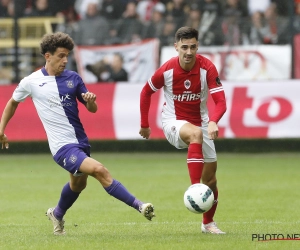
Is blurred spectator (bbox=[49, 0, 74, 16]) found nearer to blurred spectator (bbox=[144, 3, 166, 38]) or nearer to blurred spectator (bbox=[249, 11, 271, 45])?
blurred spectator (bbox=[144, 3, 166, 38])

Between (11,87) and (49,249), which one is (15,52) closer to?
(11,87)

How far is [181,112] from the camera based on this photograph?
27.4 ft

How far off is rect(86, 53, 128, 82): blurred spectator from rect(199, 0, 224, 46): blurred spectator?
1886mm

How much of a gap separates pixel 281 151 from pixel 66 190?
11820 mm

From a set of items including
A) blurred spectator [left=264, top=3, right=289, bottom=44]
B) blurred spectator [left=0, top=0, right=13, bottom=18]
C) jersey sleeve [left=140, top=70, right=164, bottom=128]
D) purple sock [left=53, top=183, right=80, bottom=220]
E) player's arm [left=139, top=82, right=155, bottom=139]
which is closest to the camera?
purple sock [left=53, top=183, right=80, bottom=220]


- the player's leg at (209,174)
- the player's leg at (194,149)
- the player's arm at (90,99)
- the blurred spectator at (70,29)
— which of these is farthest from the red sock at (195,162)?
the blurred spectator at (70,29)

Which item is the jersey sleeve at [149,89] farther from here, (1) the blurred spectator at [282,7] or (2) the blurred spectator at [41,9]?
(2) the blurred spectator at [41,9]

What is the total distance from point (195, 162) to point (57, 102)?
58.3 inches

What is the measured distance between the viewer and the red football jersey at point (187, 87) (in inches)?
323

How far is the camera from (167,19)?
59.8ft

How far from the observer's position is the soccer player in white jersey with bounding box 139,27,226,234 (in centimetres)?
806

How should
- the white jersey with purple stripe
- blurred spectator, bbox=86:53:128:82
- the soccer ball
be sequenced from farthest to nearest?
blurred spectator, bbox=86:53:128:82
the white jersey with purple stripe
the soccer ball

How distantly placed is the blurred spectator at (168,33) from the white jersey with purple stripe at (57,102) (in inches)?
400

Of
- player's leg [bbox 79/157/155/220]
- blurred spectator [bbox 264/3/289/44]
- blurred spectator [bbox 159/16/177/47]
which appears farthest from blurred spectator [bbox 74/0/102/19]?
player's leg [bbox 79/157/155/220]
